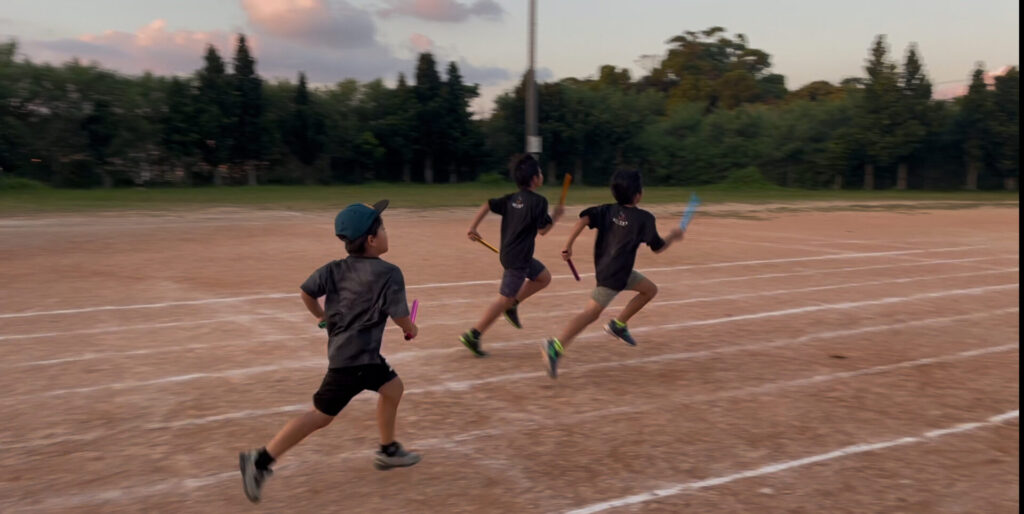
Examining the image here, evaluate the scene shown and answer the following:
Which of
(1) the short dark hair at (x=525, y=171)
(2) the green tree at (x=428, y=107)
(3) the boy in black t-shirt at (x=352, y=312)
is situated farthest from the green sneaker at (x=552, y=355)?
(2) the green tree at (x=428, y=107)

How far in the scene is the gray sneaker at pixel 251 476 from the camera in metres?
3.83

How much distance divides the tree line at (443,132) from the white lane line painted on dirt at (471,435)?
140ft

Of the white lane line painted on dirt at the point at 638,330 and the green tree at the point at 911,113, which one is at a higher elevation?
the green tree at the point at 911,113

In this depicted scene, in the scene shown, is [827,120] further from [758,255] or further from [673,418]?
[673,418]

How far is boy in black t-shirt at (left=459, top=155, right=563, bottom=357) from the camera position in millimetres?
6520

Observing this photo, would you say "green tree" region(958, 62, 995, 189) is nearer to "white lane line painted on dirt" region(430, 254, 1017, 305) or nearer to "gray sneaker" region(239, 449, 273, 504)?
"white lane line painted on dirt" region(430, 254, 1017, 305)

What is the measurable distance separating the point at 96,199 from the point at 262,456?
3173cm

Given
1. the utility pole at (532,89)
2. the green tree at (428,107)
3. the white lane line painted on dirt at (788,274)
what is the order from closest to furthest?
1. the white lane line painted on dirt at (788,274)
2. the utility pole at (532,89)
3. the green tree at (428,107)

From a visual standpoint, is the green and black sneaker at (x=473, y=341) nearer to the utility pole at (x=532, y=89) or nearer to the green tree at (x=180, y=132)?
the utility pole at (x=532, y=89)

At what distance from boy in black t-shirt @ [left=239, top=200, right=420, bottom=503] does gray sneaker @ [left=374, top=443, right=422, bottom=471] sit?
1.34ft

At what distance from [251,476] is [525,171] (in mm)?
3352

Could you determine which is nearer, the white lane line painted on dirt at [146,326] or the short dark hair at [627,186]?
the short dark hair at [627,186]

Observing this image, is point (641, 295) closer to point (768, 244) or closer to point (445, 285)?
point (445, 285)

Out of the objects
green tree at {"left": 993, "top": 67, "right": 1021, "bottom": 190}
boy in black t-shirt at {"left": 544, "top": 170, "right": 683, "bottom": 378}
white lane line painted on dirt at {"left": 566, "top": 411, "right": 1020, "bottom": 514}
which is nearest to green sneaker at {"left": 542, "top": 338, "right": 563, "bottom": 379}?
boy in black t-shirt at {"left": 544, "top": 170, "right": 683, "bottom": 378}
